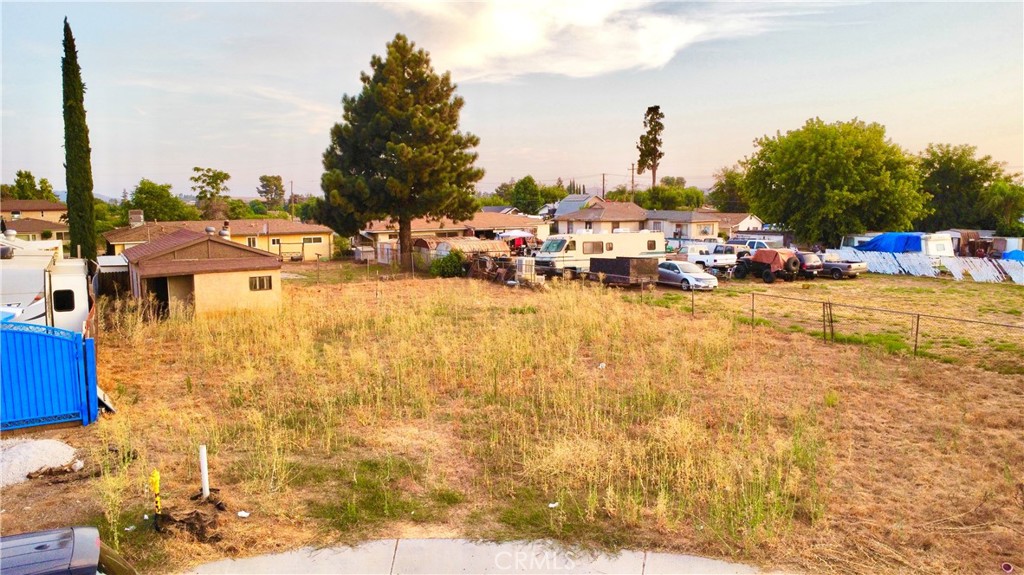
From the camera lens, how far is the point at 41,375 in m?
10.1

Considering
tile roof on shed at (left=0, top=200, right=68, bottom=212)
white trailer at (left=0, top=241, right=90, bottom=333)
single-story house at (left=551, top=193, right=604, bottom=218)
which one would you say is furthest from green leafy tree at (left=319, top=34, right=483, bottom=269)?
tile roof on shed at (left=0, top=200, right=68, bottom=212)

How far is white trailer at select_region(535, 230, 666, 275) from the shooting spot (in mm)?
31188

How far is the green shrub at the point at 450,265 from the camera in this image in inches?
1371

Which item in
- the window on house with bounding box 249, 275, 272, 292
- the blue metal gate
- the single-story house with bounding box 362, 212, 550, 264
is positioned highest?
the single-story house with bounding box 362, 212, 550, 264


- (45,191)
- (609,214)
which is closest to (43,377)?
(609,214)

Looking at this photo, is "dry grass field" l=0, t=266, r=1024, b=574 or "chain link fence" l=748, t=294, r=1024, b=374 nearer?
"dry grass field" l=0, t=266, r=1024, b=574

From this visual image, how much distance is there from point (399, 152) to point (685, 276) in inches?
660

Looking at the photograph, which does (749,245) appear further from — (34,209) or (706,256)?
(34,209)

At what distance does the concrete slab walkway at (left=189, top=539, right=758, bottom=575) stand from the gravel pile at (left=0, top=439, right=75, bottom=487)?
4.02 m

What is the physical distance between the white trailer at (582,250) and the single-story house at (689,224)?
83.7 ft

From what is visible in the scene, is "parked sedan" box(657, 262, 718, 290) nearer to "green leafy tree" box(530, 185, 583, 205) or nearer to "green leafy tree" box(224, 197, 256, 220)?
"green leafy tree" box(224, 197, 256, 220)

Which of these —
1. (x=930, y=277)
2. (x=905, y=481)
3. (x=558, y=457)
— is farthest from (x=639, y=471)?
(x=930, y=277)

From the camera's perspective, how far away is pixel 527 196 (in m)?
91.2
